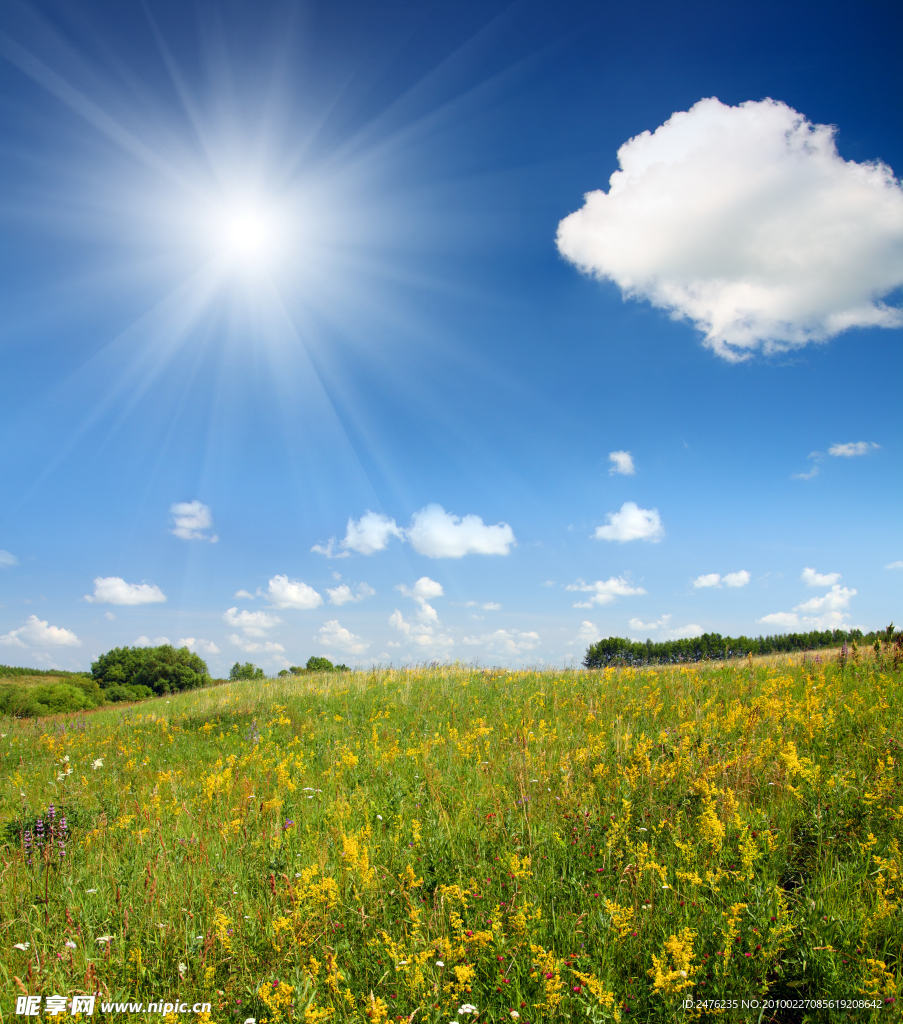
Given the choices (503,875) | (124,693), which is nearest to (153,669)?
(124,693)

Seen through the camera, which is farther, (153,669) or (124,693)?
(153,669)

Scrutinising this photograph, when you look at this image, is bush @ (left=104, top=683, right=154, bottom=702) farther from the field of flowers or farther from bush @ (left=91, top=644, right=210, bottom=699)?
the field of flowers

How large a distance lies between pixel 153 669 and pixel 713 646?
2632 inches

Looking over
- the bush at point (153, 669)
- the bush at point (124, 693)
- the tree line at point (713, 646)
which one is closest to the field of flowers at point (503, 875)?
the tree line at point (713, 646)

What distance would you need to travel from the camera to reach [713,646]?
165 feet

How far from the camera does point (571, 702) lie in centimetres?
920

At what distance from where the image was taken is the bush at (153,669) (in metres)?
65.7

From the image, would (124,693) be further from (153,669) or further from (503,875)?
(503,875)

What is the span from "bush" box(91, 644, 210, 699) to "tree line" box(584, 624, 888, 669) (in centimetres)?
5077

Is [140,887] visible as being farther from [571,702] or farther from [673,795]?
[571,702]

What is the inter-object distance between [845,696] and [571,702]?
13.6ft

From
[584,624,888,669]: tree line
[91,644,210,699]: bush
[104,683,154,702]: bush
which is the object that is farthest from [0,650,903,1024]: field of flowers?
[91,644,210,699]: bush


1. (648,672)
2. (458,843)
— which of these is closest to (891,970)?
(458,843)

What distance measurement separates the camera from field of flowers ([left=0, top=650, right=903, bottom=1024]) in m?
2.98
